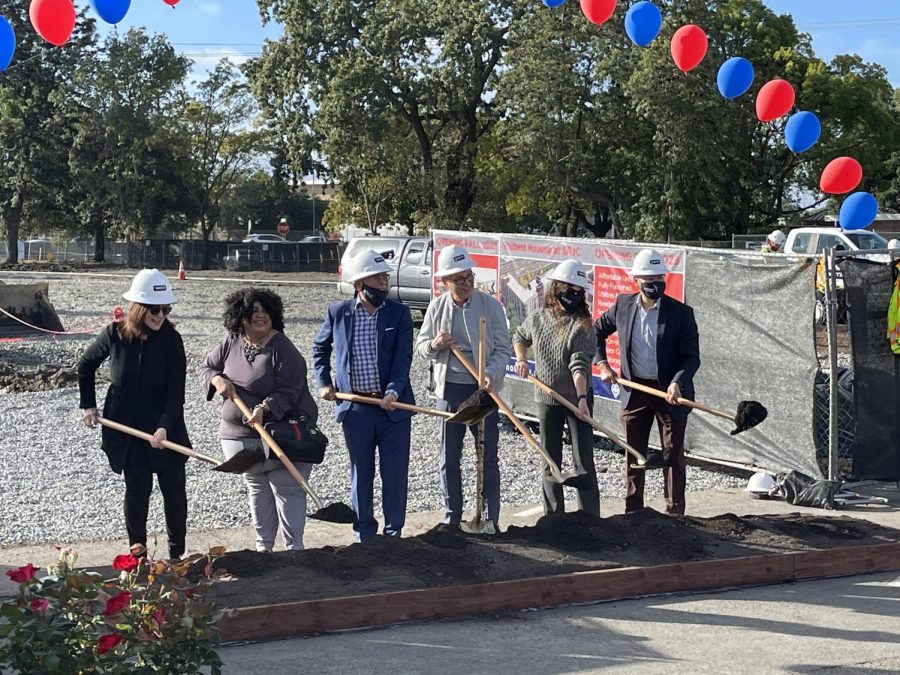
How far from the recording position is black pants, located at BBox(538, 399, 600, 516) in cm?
788

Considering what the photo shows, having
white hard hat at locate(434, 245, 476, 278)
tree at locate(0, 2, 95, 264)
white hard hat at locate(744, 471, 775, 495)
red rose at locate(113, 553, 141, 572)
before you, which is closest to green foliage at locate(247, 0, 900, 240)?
tree at locate(0, 2, 95, 264)

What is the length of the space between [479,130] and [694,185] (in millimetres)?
9649

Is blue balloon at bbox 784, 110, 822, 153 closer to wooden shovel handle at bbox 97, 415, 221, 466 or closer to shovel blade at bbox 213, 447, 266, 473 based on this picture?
shovel blade at bbox 213, 447, 266, 473

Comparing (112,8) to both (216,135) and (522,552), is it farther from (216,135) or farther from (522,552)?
(216,135)

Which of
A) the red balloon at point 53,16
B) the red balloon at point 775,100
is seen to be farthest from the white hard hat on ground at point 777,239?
the red balloon at point 53,16

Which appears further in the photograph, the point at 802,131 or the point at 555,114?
the point at 555,114

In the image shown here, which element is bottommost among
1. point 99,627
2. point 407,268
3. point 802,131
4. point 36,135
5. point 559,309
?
point 99,627

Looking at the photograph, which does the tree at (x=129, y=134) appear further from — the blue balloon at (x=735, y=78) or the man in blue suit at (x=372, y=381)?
the man in blue suit at (x=372, y=381)

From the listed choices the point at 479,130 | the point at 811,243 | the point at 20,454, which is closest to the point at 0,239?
the point at 479,130

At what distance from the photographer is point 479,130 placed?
45.0 m

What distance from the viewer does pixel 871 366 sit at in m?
9.37

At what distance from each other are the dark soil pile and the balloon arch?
6779mm


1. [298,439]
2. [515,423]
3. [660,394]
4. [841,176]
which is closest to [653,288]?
[660,394]

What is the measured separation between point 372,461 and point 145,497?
1.32 meters
